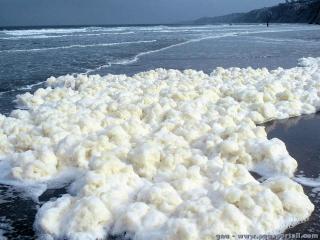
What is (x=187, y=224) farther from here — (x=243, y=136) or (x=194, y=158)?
(x=243, y=136)

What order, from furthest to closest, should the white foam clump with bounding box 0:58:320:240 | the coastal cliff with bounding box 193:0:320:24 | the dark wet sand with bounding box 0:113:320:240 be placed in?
1. the coastal cliff with bounding box 193:0:320:24
2. the dark wet sand with bounding box 0:113:320:240
3. the white foam clump with bounding box 0:58:320:240

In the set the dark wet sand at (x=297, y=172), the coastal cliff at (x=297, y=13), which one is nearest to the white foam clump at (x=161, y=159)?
the dark wet sand at (x=297, y=172)

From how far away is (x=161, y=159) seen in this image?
4602mm

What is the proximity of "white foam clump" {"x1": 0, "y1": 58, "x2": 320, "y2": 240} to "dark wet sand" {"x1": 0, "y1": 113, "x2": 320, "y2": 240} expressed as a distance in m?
0.13

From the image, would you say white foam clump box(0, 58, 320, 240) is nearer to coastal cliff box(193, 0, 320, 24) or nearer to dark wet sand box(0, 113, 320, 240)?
dark wet sand box(0, 113, 320, 240)

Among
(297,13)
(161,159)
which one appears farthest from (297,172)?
(297,13)

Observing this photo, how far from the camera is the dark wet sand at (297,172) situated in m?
3.66

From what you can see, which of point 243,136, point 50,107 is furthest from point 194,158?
point 50,107

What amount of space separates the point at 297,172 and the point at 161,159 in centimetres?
146

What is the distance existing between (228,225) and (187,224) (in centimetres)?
31

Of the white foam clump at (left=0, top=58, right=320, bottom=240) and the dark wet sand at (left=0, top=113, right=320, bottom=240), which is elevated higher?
the white foam clump at (left=0, top=58, right=320, bottom=240)

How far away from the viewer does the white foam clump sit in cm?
353

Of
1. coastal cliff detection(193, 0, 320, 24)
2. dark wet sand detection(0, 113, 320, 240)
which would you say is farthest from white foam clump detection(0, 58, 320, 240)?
coastal cliff detection(193, 0, 320, 24)

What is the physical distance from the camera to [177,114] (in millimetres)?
6090
